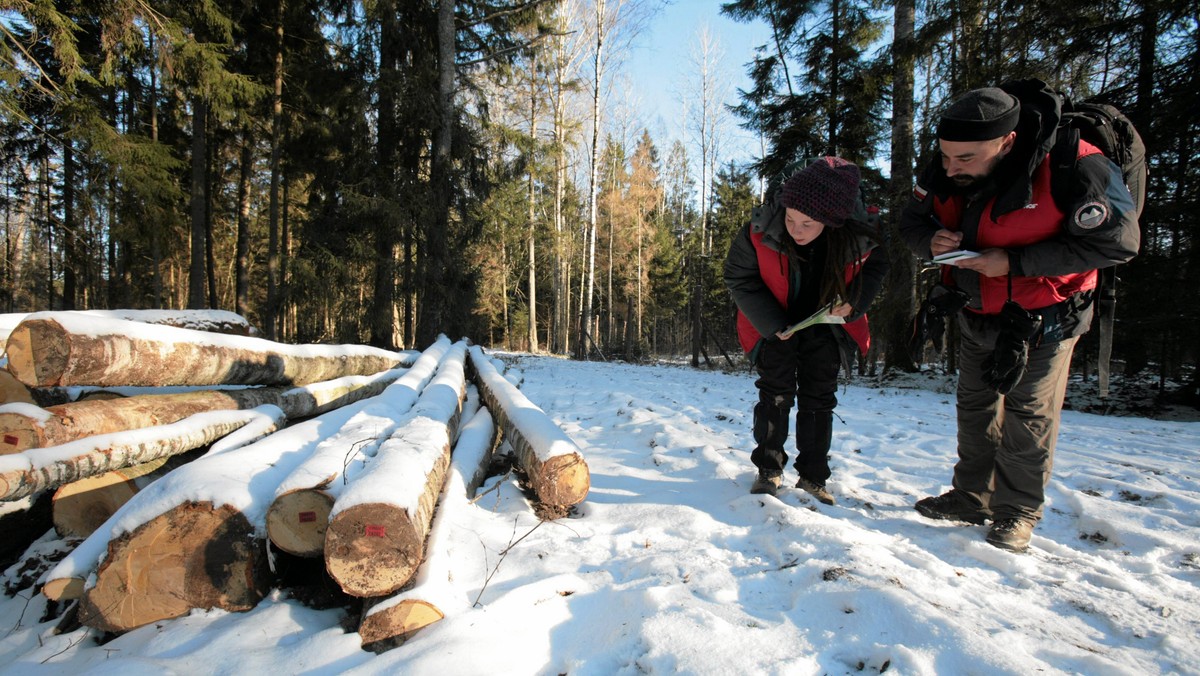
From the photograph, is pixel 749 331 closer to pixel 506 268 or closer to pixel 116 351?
pixel 116 351

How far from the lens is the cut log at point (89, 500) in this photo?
2604mm

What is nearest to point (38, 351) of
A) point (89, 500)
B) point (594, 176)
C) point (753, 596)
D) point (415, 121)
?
point (89, 500)

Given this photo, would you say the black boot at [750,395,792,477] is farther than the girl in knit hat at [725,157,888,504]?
Yes

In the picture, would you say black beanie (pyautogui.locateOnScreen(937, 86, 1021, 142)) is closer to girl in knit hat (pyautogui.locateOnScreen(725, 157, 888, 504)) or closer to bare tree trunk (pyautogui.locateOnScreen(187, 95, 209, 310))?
Answer: girl in knit hat (pyautogui.locateOnScreen(725, 157, 888, 504))

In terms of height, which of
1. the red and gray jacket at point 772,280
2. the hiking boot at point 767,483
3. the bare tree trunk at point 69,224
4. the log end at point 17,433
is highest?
the bare tree trunk at point 69,224

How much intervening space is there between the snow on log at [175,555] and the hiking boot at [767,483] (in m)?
2.34

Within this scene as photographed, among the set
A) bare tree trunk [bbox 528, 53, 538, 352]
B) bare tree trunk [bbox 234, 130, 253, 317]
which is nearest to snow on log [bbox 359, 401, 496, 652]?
bare tree trunk [bbox 234, 130, 253, 317]

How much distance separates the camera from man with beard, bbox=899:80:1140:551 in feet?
6.71

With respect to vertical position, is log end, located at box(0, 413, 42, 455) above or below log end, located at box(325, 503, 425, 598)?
above

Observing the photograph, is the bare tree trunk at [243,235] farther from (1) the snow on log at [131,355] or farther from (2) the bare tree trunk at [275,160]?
(1) the snow on log at [131,355]

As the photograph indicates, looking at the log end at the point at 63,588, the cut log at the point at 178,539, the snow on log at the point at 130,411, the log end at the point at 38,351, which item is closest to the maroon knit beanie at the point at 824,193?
the cut log at the point at 178,539

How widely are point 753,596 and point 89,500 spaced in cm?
320

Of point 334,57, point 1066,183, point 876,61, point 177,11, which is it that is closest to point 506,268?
point 334,57

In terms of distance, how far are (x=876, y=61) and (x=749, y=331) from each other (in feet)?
31.2
